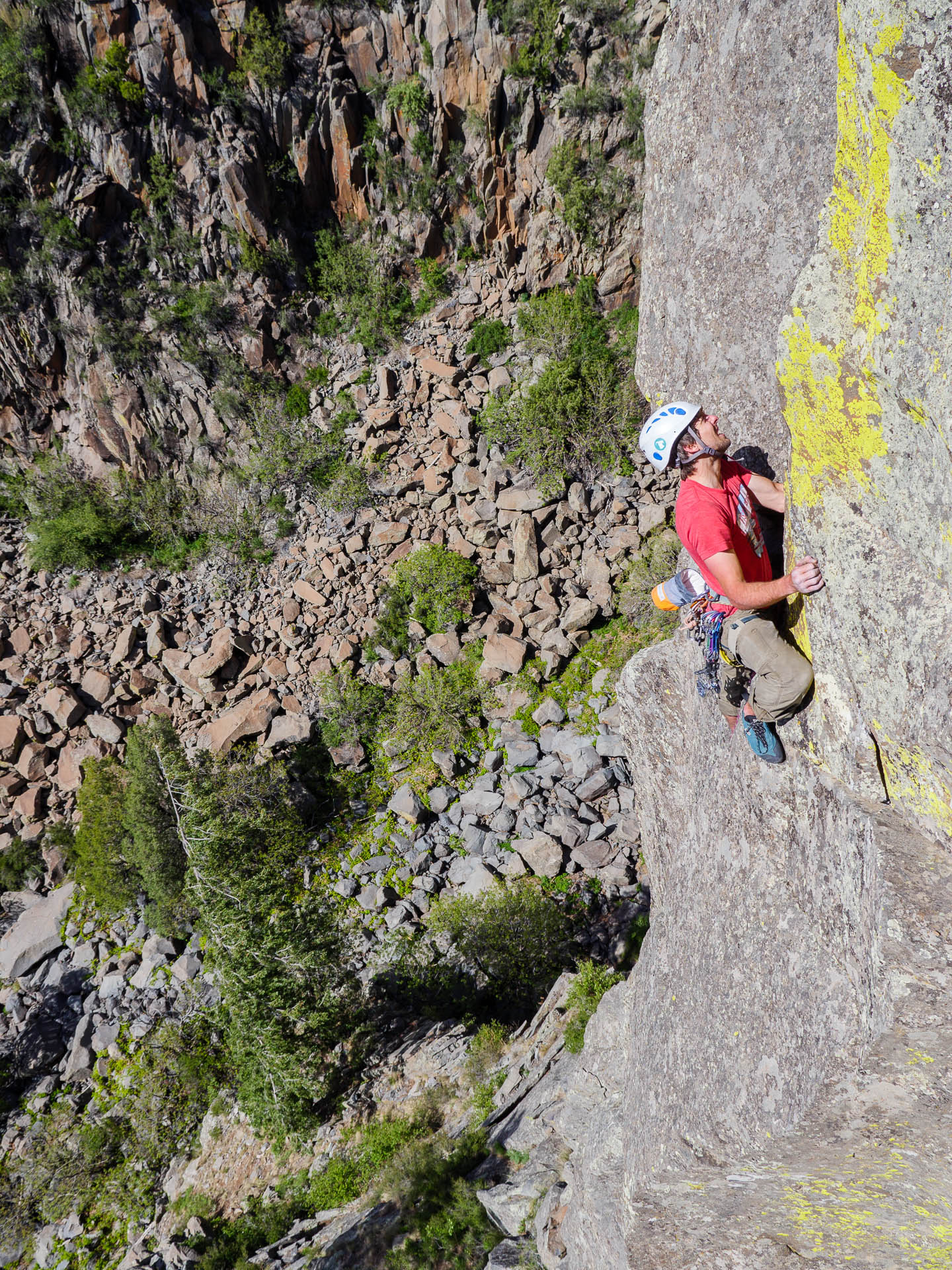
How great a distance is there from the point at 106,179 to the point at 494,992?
2420 centimetres

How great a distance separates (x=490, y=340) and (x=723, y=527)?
17019 mm

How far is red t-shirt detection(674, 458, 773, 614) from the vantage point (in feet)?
12.5

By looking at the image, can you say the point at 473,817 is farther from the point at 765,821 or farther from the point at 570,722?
the point at 765,821

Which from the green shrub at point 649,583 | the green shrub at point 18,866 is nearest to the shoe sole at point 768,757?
the green shrub at point 649,583

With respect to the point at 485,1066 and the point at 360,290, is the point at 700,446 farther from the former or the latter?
the point at 360,290

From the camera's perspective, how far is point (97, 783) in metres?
15.0

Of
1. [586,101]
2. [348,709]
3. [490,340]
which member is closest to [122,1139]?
[348,709]

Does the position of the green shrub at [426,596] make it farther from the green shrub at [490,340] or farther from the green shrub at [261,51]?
the green shrub at [261,51]

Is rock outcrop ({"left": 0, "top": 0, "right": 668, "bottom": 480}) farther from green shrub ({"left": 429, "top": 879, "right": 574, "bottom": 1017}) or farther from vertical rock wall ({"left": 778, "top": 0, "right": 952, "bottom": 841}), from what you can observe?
vertical rock wall ({"left": 778, "top": 0, "right": 952, "bottom": 841})

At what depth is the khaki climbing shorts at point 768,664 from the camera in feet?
12.0

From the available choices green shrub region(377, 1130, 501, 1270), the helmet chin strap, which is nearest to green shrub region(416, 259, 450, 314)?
the helmet chin strap

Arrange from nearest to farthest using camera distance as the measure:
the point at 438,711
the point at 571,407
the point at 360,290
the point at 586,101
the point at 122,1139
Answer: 1. the point at 122,1139
2. the point at 438,711
3. the point at 571,407
4. the point at 586,101
5. the point at 360,290

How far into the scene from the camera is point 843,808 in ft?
11.2

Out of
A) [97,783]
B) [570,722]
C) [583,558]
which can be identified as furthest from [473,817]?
[97,783]
